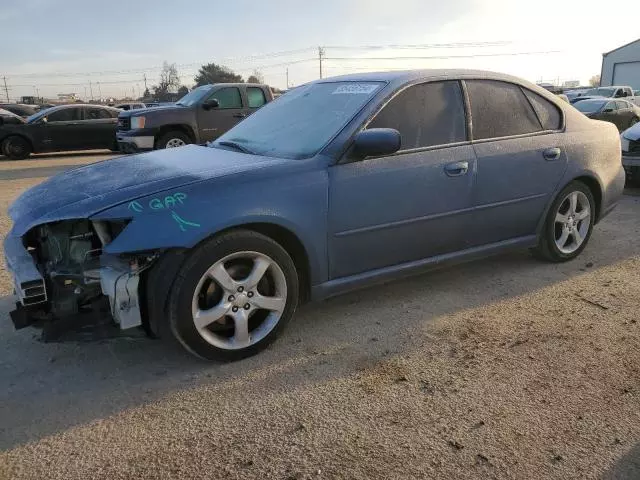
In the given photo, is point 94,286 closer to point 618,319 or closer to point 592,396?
point 592,396

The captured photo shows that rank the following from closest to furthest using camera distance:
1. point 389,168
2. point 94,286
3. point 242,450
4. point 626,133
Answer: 1. point 242,450
2. point 94,286
3. point 389,168
4. point 626,133

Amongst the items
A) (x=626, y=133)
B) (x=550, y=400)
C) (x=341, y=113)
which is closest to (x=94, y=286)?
(x=341, y=113)

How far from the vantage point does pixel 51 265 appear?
119 inches

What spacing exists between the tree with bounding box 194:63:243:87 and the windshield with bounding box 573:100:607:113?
50111 millimetres

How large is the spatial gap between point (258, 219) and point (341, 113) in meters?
1.04

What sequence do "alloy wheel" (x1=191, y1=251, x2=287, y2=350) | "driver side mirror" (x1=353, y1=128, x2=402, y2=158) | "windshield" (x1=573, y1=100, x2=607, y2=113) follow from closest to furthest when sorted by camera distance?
"alloy wheel" (x1=191, y1=251, x2=287, y2=350), "driver side mirror" (x1=353, y1=128, x2=402, y2=158), "windshield" (x1=573, y1=100, x2=607, y2=113)

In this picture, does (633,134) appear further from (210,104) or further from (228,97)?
(228,97)

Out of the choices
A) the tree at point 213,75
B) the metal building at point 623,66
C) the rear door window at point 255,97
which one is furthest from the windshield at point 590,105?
the tree at point 213,75

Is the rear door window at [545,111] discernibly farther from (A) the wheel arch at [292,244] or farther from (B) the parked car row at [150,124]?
(B) the parked car row at [150,124]

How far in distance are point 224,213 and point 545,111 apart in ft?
9.70

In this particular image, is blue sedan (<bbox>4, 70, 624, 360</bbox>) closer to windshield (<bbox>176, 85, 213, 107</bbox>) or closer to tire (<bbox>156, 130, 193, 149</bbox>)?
tire (<bbox>156, 130, 193, 149</bbox>)

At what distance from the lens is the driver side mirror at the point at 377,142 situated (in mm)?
3309

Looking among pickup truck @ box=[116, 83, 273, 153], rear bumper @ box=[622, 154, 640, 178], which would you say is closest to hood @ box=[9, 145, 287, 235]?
rear bumper @ box=[622, 154, 640, 178]

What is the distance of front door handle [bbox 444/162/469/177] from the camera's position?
3.79 meters
